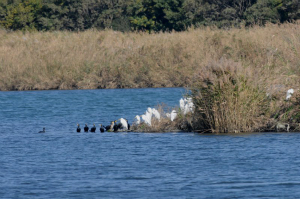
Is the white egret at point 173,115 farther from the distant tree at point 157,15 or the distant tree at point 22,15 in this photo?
the distant tree at point 22,15

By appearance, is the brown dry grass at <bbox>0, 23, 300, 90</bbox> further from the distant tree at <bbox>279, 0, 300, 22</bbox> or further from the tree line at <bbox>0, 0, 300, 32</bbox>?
the tree line at <bbox>0, 0, 300, 32</bbox>

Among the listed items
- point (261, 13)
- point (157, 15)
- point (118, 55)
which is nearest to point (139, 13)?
point (157, 15)

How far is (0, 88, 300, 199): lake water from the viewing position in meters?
11.3

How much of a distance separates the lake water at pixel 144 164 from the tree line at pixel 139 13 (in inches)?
1199

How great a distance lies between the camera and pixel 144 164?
13.6 m

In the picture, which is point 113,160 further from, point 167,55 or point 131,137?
point 167,55

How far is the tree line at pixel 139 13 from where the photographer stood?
162ft

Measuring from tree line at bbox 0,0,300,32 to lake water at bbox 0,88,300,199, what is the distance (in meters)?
30.4

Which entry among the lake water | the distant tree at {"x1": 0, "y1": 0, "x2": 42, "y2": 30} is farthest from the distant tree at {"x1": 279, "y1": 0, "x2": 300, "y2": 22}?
the lake water

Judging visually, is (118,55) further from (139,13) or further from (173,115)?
(173,115)

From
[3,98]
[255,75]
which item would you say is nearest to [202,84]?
[255,75]

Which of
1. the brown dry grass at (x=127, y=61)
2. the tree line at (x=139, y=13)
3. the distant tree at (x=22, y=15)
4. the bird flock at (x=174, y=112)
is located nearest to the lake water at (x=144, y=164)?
the bird flock at (x=174, y=112)

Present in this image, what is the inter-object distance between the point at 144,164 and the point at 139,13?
1702 inches

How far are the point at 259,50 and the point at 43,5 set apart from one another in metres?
29.0
